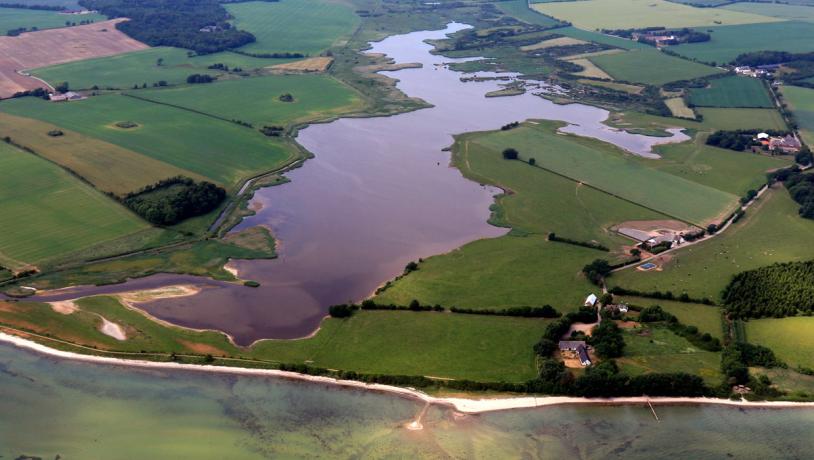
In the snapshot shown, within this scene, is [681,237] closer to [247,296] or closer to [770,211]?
[770,211]

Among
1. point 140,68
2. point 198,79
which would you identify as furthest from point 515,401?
point 140,68

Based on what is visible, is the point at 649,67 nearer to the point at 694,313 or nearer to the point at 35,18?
the point at 694,313

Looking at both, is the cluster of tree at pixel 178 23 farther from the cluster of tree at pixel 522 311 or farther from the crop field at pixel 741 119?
the cluster of tree at pixel 522 311

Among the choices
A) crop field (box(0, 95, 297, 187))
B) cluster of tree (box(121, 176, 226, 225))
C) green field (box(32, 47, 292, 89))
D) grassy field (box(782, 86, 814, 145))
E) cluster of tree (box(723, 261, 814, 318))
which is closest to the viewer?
cluster of tree (box(723, 261, 814, 318))

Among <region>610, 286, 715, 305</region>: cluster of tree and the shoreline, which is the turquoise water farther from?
<region>610, 286, 715, 305</region>: cluster of tree

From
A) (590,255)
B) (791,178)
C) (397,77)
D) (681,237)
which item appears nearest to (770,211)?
(791,178)

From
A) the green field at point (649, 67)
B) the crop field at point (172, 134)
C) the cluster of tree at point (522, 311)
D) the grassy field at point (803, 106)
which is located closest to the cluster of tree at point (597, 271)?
the cluster of tree at point (522, 311)

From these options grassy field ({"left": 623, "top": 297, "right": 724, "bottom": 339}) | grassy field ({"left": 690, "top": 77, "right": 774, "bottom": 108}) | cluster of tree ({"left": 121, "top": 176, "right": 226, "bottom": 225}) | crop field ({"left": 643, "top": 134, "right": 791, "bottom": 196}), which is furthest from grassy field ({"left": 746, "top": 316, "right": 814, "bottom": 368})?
grassy field ({"left": 690, "top": 77, "right": 774, "bottom": 108})
